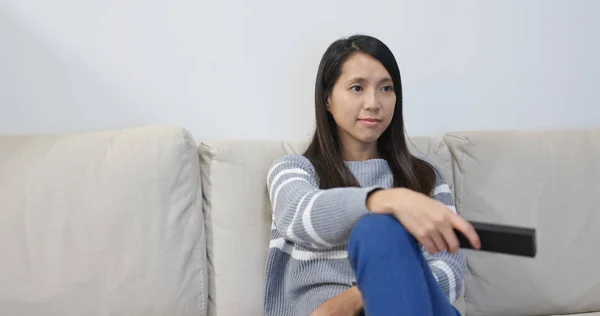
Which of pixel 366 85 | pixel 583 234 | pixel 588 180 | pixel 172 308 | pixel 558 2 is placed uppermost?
pixel 558 2

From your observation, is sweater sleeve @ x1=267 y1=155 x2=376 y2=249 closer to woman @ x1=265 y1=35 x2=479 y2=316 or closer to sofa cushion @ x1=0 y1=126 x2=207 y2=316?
woman @ x1=265 y1=35 x2=479 y2=316

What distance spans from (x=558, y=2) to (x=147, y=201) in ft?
4.34

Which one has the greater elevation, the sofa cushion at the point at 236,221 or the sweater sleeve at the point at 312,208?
the sweater sleeve at the point at 312,208

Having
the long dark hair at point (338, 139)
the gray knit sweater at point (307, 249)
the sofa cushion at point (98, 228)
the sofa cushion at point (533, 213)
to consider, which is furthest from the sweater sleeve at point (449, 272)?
the sofa cushion at point (98, 228)

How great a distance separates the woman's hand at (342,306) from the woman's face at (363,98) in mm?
384

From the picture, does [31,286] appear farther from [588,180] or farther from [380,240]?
[588,180]

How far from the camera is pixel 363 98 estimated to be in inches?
55.0

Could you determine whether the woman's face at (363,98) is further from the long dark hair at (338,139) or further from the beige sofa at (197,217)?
the beige sofa at (197,217)

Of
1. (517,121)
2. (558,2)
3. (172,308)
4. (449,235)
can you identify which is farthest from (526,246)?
(558,2)

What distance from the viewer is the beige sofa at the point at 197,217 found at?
4.31 feet

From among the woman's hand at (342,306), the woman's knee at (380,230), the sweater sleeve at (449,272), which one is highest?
the woman's knee at (380,230)

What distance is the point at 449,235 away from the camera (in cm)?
91

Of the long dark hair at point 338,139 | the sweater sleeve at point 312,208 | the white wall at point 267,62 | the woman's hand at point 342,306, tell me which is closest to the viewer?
the sweater sleeve at point 312,208

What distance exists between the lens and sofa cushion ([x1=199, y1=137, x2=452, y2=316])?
1.42 meters
